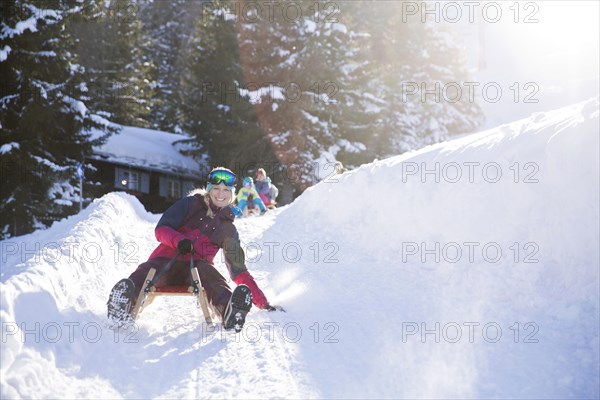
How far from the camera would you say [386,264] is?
307 inches

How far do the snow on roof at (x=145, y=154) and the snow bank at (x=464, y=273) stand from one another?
21644mm

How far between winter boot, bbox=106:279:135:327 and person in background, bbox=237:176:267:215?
10.4 m

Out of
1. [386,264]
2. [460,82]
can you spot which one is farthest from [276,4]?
[386,264]

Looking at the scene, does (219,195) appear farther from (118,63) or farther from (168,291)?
(118,63)

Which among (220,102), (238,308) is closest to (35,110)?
(220,102)

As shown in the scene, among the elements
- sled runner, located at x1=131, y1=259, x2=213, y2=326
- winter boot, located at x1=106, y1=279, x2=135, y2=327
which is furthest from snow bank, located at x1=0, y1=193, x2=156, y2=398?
sled runner, located at x1=131, y1=259, x2=213, y2=326

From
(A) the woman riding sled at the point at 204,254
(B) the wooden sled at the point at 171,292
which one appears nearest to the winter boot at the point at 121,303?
(A) the woman riding sled at the point at 204,254

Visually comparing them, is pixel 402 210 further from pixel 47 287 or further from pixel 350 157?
pixel 350 157

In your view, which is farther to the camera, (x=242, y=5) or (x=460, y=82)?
(x=460, y=82)

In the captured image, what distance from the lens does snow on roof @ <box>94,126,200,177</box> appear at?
99.0ft

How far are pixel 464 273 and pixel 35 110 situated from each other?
53.6ft

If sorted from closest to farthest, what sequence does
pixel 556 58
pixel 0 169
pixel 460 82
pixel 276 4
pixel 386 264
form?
pixel 386 264 < pixel 0 169 < pixel 276 4 < pixel 460 82 < pixel 556 58

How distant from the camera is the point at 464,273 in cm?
679

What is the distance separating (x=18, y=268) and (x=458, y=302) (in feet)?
Result: 15.1
